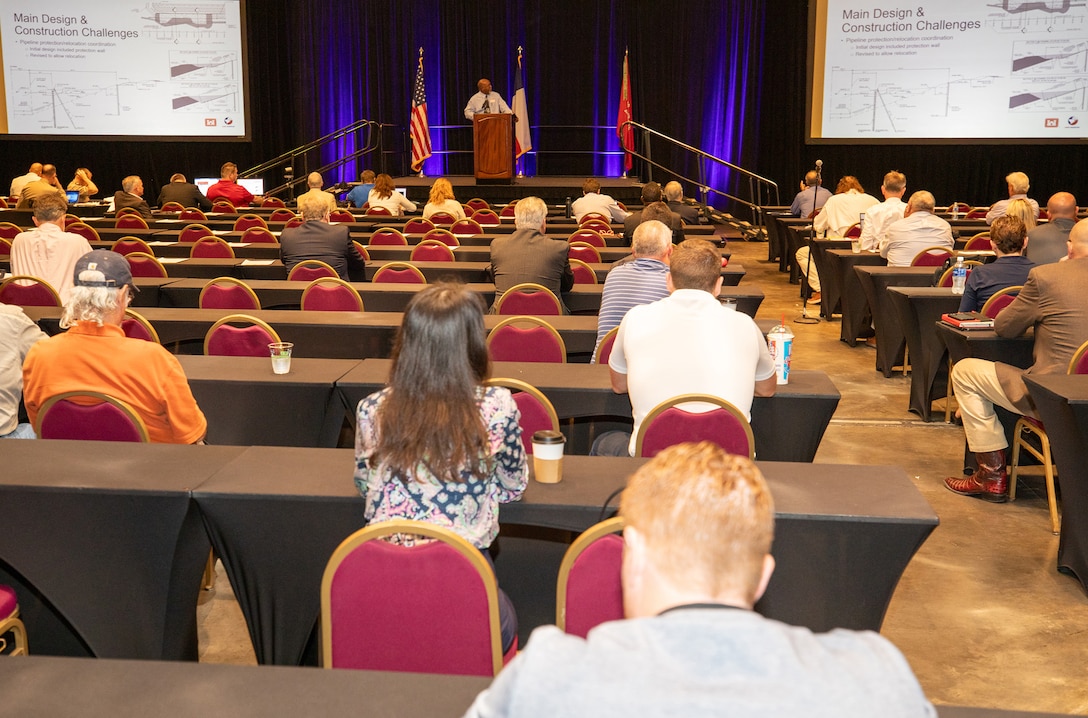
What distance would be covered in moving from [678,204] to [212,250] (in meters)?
4.45

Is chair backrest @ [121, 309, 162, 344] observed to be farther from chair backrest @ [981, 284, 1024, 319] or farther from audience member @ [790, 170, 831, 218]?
audience member @ [790, 170, 831, 218]

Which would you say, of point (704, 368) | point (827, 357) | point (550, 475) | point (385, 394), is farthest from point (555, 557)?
point (827, 357)

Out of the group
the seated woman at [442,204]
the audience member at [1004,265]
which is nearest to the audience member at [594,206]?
the seated woman at [442,204]

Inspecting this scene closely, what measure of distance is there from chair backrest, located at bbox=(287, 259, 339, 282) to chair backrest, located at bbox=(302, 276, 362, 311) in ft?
2.88

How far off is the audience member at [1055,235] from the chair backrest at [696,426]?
13.1ft

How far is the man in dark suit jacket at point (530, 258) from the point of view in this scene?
230 inches

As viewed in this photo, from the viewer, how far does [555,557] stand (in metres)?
3.00

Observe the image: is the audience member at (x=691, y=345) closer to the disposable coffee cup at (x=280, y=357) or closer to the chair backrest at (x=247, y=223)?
the disposable coffee cup at (x=280, y=357)

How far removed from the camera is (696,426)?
3043mm

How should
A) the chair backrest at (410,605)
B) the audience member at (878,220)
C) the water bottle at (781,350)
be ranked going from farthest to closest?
the audience member at (878,220), the water bottle at (781,350), the chair backrest at (410,605)

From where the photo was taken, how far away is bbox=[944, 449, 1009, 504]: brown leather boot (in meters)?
4.44

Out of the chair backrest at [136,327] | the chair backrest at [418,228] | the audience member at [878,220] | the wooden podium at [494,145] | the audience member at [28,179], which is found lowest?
the chair backrest at [136,327]

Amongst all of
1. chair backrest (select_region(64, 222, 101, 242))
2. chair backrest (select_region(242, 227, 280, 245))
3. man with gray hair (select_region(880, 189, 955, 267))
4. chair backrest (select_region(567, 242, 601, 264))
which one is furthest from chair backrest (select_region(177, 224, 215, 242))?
man with gray hair (select_region(880, 189, 955, 267))

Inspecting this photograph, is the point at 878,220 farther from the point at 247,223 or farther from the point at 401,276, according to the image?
the point at 247,223
